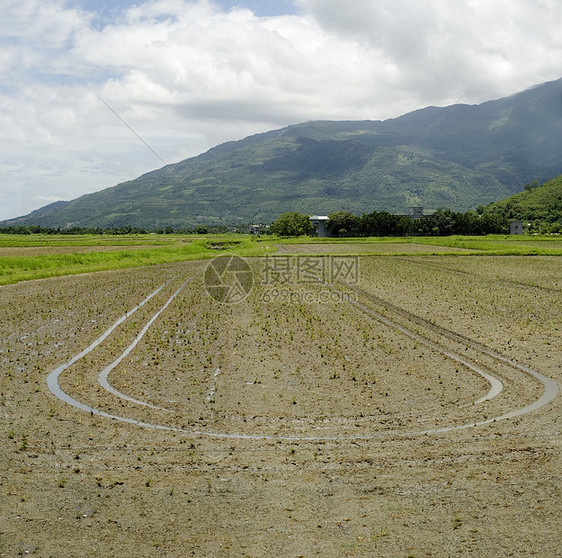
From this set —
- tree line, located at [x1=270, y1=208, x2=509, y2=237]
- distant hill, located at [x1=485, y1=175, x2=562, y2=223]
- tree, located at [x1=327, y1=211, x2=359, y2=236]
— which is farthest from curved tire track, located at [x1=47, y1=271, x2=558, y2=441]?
distant hill, located at [x1=485, y1=175, x2=562, y2=223]

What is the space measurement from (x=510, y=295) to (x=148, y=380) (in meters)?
18.3

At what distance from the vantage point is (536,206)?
122 meters

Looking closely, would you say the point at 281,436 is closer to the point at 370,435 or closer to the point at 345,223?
the point at 370,435

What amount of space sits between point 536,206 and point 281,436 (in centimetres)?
12896

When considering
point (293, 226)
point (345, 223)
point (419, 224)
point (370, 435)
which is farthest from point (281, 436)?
point (293, 226)

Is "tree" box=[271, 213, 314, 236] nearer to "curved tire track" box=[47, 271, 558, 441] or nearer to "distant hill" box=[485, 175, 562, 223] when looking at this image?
"distant hill" box=[485, 175, 562, 223]

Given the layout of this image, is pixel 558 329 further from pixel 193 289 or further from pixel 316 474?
pixel 193 289

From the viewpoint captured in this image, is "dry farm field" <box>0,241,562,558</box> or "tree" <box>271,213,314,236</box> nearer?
"dry farm field" <box>0,241,562,558</box>

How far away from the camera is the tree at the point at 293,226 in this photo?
109762 millimetres

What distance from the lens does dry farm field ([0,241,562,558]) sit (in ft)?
17.8

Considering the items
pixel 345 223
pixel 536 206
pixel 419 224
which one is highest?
pixel 536 206

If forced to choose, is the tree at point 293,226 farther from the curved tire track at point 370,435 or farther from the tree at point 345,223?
the curved tire track at point 370,435

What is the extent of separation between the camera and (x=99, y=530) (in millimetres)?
5430

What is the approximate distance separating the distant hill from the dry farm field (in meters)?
107
